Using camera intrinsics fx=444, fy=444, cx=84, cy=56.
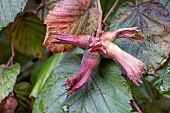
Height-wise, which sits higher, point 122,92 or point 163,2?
point 163,2

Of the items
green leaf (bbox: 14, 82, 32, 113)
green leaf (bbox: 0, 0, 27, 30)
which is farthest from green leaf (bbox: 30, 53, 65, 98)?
green leaf (bbox: 0, 0, 27, 30)

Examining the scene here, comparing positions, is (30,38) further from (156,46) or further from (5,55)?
(156,46)

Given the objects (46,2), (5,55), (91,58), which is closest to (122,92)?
(91,58)

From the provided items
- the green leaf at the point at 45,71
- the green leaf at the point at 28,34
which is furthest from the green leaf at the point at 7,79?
the green leaf at the point at 28,34

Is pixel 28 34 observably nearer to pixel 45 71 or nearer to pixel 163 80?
pixel 45 71

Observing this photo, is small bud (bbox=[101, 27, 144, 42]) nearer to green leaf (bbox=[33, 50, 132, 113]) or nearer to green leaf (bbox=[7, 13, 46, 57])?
green leaf (bbox=[33, 50, 132, 113])

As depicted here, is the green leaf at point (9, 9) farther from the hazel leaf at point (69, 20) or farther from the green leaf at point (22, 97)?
the green leaf at point (22, 97)

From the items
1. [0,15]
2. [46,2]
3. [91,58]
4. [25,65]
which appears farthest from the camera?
[25,65]
